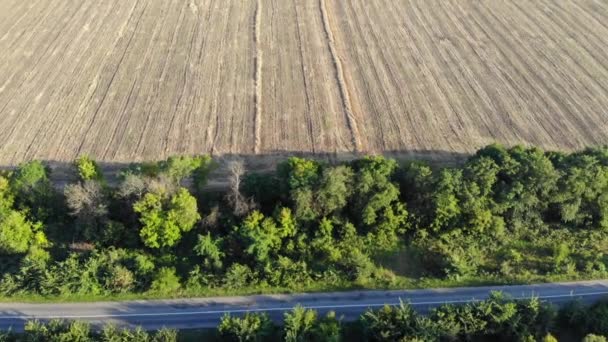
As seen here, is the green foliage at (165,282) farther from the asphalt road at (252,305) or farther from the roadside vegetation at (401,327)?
the roadside vegetation at (401,327)

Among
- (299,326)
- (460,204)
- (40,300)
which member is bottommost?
(40,300)

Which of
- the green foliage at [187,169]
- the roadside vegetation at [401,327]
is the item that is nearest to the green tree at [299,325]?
the roadside vegetation at [401,327]

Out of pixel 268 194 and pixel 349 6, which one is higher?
pixel 349 6

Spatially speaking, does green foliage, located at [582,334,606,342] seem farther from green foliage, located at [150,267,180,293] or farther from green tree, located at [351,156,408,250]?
green foliage, located at [150,267,180,293]

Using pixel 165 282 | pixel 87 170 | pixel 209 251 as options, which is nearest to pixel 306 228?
pixel 209 251

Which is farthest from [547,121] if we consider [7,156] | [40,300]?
[7,156]

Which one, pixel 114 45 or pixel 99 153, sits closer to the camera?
pixel 99 153

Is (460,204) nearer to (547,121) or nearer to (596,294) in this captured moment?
(596,294)
